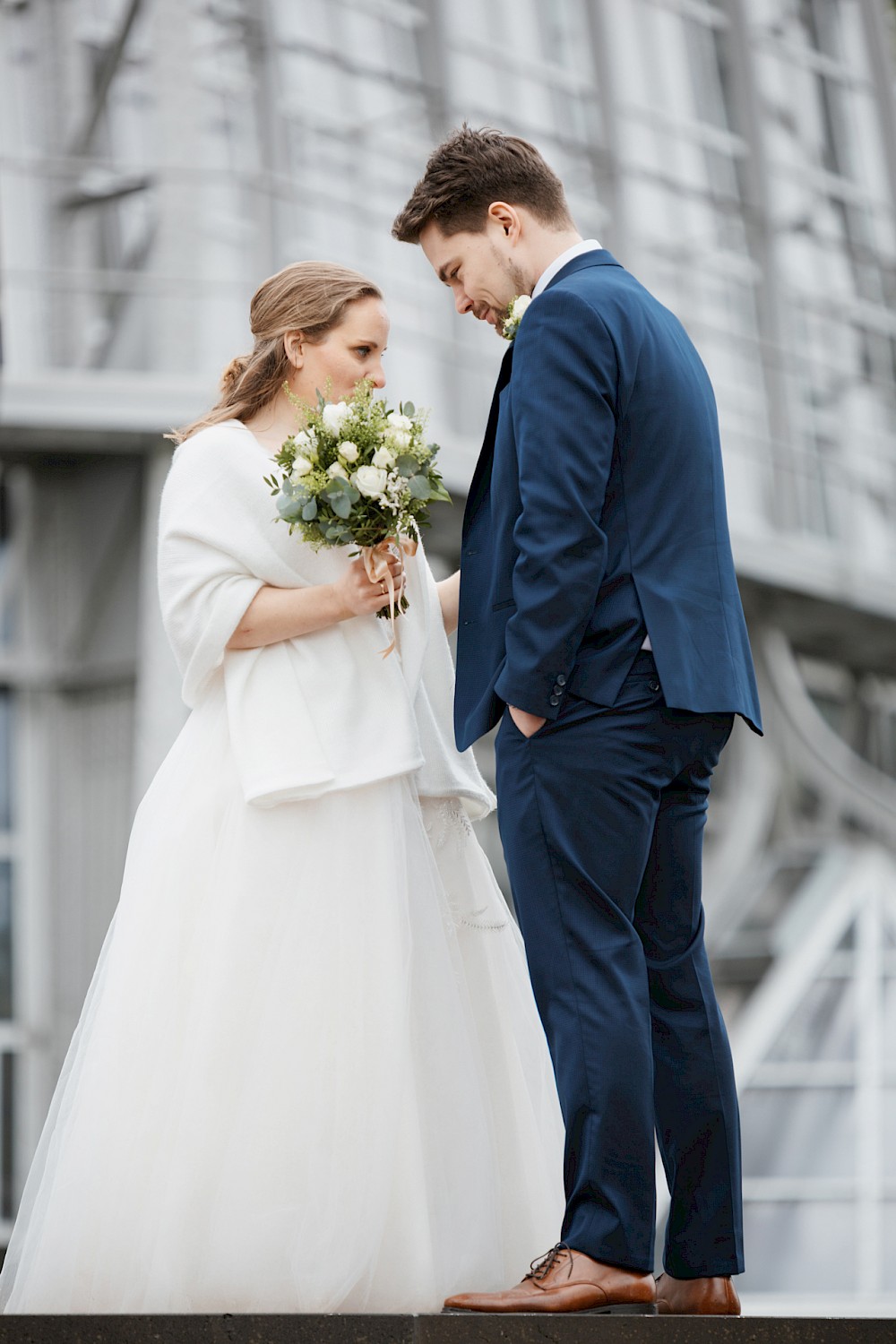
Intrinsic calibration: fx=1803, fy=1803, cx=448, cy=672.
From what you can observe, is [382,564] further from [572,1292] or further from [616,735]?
[572,1292]

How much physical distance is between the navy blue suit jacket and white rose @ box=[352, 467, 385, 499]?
202 mm

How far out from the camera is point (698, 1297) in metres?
2.66

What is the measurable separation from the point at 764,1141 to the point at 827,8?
870 centimetres

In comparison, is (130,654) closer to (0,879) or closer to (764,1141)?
(0,879)

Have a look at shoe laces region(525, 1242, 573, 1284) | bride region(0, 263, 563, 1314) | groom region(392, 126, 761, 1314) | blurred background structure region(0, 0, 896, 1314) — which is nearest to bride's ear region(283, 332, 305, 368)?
bride region(0, 263, 563, 1314)

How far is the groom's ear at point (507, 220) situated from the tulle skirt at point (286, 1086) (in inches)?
36.1

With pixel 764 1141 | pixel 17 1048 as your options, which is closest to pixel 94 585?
pixel 17 1048

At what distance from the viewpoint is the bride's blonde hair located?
124 inches

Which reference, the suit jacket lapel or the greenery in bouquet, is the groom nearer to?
the suit jacket lapel

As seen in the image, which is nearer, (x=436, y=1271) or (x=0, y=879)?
(x=436, y=1271)

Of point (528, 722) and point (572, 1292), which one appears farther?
point (528, 722)

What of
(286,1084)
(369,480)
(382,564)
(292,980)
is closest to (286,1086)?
(286,1084)

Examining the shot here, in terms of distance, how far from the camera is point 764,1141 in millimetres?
8852

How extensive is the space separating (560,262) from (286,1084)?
1.35 m
